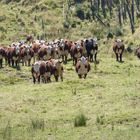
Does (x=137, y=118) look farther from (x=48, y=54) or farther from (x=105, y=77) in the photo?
(x=48, y=54)

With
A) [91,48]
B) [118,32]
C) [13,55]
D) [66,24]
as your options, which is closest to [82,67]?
[91,48]

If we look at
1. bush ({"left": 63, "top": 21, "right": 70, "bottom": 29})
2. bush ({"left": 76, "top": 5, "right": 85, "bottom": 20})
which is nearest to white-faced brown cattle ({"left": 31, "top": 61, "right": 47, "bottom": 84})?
bush ({"left": 63, "top": 21, "right": 70, "bottom": 29})

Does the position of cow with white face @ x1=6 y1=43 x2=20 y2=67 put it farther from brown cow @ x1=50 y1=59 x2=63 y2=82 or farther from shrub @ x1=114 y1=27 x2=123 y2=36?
shrub @ x1=114 y1=27 x2=123 y2=36

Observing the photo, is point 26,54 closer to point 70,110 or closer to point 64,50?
point 64,50

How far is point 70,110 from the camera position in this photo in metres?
19.2

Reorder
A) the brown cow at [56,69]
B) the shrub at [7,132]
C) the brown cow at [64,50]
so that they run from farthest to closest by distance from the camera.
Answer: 1. the brown cow at [64,50]
2. the brown cow at [56,69]
3. the shrub at [7,132]

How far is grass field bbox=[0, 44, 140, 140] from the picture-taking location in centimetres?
1542

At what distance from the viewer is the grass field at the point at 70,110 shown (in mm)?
15422

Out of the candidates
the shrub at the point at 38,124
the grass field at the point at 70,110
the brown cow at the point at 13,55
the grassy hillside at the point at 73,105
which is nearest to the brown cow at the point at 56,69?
the grassy hillside at the point at 73,105

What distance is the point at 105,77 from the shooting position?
29578mm

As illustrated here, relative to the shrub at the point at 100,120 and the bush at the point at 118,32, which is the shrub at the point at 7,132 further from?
the bush at the point at 118,32

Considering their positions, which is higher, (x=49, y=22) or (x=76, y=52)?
(x=49, y=22)

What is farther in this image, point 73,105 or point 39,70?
point 39,70

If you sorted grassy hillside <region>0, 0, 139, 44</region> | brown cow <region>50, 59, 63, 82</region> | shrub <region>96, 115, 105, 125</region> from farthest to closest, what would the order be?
grassy hillside <region>0, 0, 139, 44</region>, brown cow <region>50, 59, 63, 82</region>, shrub <region>96, 115, 105, 125</region>
